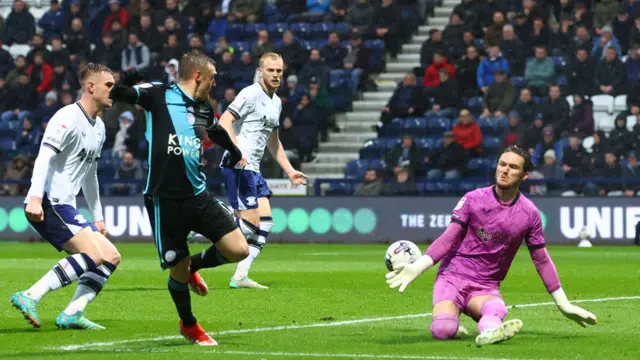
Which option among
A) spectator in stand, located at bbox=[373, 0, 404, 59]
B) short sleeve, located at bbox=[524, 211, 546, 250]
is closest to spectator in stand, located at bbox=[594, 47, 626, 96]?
spectator in stand, located at bbox=[373, 0, 404, 59]

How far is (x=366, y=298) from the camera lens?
11.8 m

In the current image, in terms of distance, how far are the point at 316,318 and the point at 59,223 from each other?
2.12m

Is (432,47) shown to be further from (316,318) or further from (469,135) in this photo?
(316,318)

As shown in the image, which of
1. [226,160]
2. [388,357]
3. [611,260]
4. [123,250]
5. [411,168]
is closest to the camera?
[388,357]

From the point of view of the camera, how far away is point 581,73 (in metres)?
24.0

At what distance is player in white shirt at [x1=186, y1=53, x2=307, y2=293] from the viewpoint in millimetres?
13328

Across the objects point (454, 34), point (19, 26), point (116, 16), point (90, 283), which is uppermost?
point (116, 16)

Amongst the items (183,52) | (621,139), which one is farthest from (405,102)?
(183,52)

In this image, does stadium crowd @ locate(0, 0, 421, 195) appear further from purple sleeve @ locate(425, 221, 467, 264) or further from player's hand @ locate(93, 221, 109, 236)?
purple sleeve @ locate(425, 221, 467, 264)

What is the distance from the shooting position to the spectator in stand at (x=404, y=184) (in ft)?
77.3

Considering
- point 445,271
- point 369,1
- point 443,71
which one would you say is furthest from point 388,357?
point 369,1

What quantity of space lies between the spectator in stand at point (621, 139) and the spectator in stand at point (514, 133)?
5.37 ft

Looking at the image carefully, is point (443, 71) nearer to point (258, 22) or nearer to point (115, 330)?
point (258, 22)

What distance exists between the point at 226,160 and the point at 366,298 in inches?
96.8
